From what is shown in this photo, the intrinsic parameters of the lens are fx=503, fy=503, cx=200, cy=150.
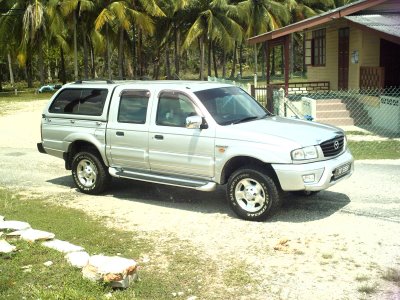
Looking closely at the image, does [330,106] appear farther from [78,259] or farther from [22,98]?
[22,98]

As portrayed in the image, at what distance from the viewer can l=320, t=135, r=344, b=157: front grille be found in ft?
21.5

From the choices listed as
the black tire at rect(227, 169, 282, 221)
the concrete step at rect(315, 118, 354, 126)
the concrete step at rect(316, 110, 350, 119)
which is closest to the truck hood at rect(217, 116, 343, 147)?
the black tire at rect(227, 169, 282, 221)

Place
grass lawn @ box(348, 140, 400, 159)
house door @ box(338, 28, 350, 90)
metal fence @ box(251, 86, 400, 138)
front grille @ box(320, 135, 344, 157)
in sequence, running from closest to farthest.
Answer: front grille @ box(320, 135, 344, 157) < grass lawn @ box(348, 140, 400, 159) < metal fence @ box(251, 86, 400, 138) < house door @ box(338, 28, 350, 90)

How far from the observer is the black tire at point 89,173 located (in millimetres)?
8266

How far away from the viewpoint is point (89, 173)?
847cm

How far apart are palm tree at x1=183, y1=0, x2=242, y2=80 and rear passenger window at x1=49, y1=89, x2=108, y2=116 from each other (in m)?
28.4

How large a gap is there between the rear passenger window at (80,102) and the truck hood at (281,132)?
2411 mm

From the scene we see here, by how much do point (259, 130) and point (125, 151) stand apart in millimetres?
2255

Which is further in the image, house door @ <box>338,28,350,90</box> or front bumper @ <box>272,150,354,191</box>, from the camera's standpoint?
house door @ <box>338,28,350,90</box>

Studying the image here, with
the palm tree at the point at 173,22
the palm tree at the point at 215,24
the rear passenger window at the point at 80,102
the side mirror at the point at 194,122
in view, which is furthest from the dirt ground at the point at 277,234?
the palm tree at the point at 173,22

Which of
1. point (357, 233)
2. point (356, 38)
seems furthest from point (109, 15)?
point (357, 233)

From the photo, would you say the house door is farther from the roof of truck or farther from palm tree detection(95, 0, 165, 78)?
palm tree detection(95, 0, 165, 78)

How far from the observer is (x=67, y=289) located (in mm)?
4477

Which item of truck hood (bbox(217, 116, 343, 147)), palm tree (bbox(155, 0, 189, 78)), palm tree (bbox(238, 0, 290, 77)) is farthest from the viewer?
palm tree (bbox(238, 0, 290, 77))
